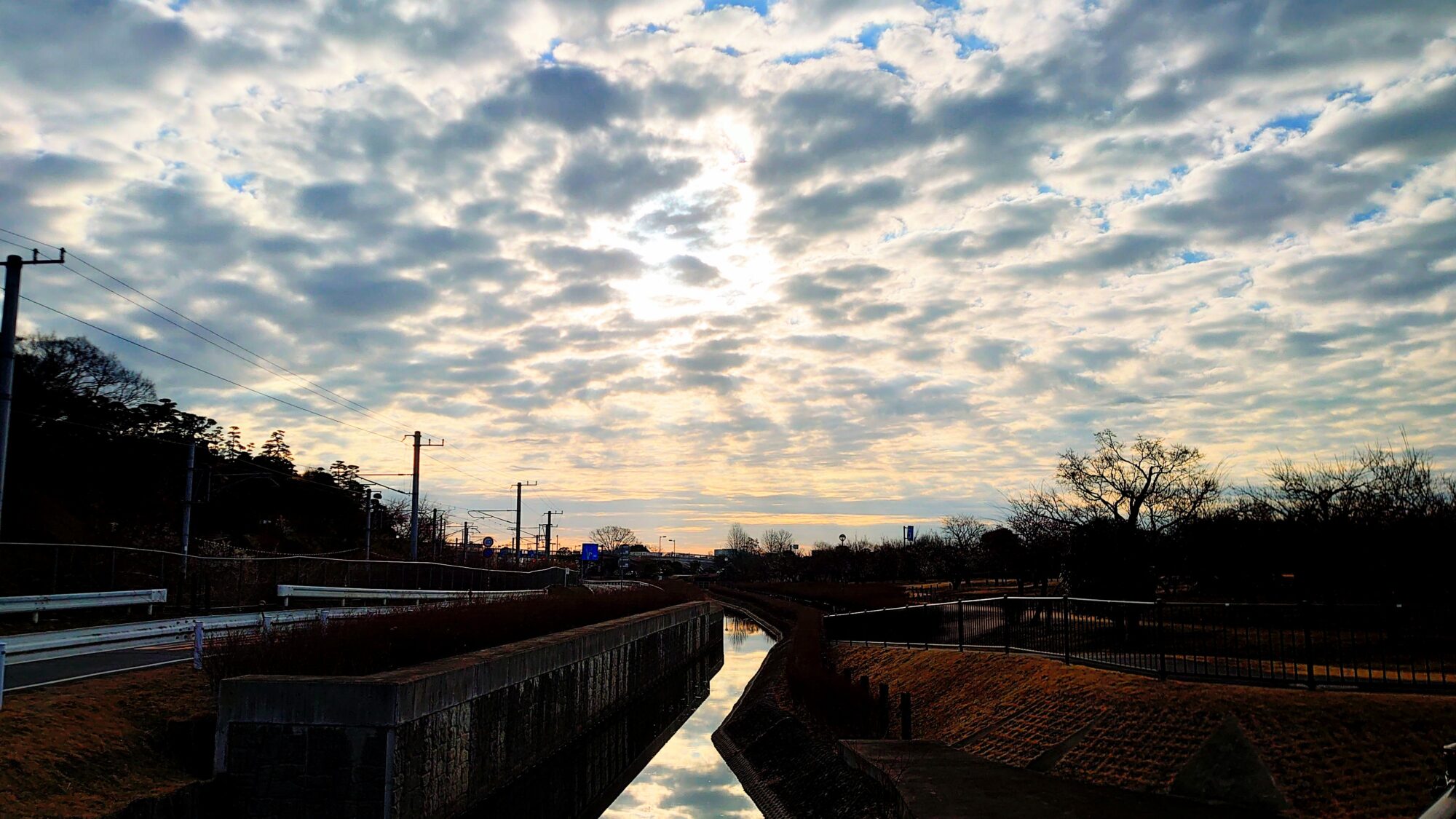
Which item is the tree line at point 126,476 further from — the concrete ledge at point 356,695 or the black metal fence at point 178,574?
the concrete ledge at point 356,695

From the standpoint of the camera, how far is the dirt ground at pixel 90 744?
420 inches

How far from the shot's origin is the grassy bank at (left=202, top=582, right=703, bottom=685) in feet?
52.3

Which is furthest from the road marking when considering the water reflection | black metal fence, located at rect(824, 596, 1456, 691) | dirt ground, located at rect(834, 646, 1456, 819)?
black metal fence, located at rect(824, 596, 1456, 691)

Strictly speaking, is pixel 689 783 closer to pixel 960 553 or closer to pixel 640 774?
pixel 640 774

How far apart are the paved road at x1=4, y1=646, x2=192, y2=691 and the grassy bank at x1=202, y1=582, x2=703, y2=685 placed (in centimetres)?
126

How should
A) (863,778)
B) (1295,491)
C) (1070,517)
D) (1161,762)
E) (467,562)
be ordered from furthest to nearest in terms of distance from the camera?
(467,562)
(1070,517)
(1295,491)
(863,778)
(1161,762)

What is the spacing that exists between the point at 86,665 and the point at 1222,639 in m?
21.1

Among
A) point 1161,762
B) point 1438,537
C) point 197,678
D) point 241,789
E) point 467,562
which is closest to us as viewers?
point 1161,762

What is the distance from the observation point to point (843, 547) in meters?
127

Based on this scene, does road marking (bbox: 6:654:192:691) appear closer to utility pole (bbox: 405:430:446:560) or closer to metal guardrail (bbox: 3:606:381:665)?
metal guardrail (bbox: 3:606:381:665)

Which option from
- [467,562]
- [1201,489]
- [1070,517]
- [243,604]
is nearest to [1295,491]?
[1201,489]

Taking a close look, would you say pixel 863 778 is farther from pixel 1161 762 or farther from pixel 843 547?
pixel 843 547

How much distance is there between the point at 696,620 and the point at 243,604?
24597 millimetres

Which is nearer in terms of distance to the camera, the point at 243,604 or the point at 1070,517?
the point at 243,604
